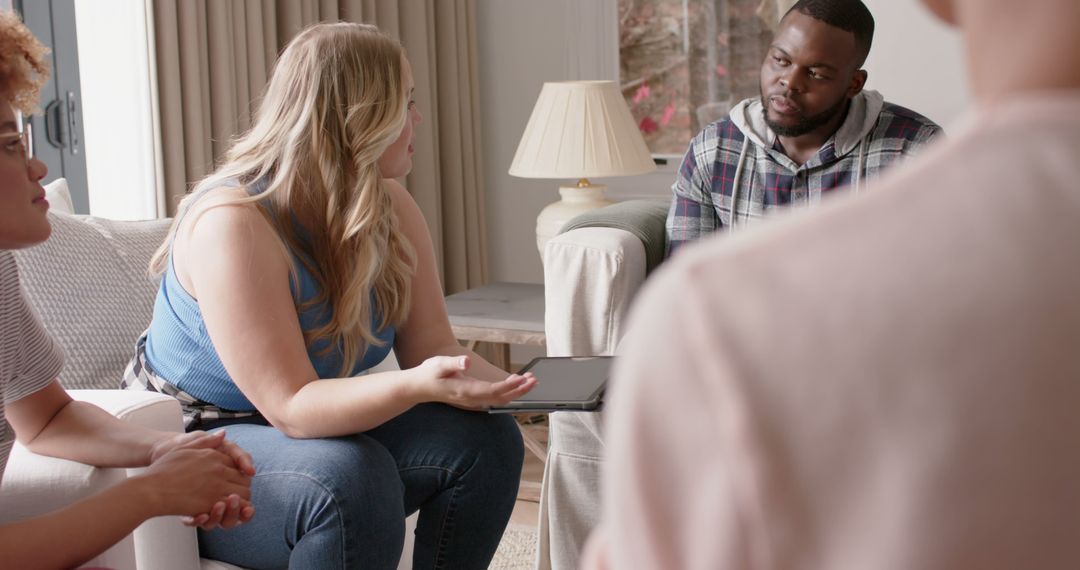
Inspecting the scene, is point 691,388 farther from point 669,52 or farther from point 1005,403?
point 669,52

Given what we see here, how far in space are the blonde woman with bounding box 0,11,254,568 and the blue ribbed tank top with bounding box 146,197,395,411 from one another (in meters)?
0.19

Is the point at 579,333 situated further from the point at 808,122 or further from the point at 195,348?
the point at 195,348

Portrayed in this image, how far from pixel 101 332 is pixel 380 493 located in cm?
63

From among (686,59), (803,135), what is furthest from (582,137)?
(686,59)

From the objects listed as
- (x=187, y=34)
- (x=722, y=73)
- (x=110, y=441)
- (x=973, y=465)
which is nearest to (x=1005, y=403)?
(x=973, y=465)

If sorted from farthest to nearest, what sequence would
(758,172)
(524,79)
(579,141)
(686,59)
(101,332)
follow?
(524,79) < (686,59) < (579,141) < (758,172) < (101,332)

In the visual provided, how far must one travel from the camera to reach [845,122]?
2287 mm

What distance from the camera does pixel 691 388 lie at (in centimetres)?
27

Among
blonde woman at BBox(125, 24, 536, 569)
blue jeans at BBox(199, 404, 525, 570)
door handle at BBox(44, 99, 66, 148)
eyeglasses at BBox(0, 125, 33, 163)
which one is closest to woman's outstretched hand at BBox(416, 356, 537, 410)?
blonde woman at BBox(125, 24, 536, 569)

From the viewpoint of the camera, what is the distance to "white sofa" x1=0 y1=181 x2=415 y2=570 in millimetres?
1341

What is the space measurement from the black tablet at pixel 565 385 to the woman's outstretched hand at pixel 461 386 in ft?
0.05

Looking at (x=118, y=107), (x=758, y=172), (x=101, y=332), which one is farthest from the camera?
(x=118, y=107)

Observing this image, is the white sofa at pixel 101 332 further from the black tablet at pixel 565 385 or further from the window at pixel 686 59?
the window at pixel 686 59

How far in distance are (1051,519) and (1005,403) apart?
35 mm
